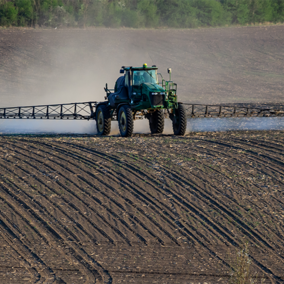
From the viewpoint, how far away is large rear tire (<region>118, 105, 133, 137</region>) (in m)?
15.6

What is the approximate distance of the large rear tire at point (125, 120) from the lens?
1565 cm

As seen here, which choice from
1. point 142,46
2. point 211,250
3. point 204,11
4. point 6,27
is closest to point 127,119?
point 211,250

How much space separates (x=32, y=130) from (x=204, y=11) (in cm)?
4164

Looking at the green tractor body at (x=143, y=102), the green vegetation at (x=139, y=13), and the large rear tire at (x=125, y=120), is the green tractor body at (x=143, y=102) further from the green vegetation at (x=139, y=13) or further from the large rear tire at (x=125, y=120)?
the green vegetation at (x=139, y=13)

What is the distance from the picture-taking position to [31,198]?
32.6 ft

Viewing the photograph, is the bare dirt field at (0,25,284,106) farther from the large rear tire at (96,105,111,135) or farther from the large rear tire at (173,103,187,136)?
the large rear tire at (173,103,187,136)

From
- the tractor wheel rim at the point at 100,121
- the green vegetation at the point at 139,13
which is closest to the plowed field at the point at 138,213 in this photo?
the tractor wheel rim at the point at 100,121

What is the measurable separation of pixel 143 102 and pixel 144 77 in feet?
3.37

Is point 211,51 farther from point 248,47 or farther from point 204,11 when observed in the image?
point 204,11

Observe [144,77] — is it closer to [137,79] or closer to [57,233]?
[137,79]

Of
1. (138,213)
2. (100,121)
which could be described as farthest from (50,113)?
(138,213)

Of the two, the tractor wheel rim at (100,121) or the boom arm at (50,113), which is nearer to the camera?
the tractor wheel rim at (100,121)

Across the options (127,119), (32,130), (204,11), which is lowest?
(32,130)

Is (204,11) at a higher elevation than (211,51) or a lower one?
higher
